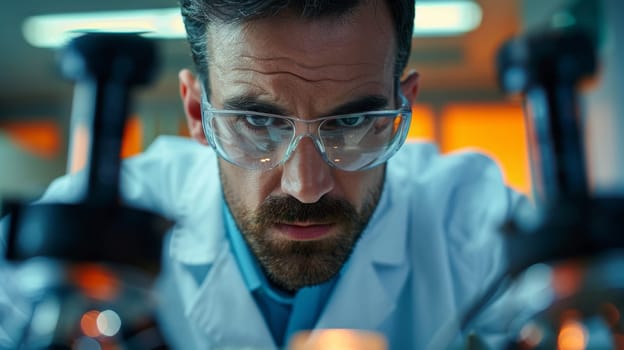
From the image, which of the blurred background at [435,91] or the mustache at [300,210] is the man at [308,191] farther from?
the blurred background at [435,91]

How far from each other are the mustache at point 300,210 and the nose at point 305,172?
0.14 ft

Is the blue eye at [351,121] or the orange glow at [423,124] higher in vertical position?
the orange glow at [423,124]

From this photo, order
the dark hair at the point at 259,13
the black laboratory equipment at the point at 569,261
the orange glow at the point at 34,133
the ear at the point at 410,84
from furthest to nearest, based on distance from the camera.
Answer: the orange glow at the point at 34,133 → the ear at the point at 410,84 → the dark hair at the point at 259,13 → the black laboratory equipment at the point at 569,261

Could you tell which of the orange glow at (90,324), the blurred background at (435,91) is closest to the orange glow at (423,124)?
the blurred background at (435,91)

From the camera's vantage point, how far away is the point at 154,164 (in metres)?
1.37

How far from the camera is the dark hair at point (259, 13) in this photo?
31.0 inches

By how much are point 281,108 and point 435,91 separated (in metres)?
0.84

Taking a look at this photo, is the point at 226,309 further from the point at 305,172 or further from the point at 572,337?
the point at 572,337

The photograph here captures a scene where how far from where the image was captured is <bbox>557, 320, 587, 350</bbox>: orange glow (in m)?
0.51

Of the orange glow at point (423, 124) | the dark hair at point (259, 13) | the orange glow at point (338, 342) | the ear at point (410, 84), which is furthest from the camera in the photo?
the orange glow at point (423, 124)

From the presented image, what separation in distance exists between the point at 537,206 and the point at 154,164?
1.00m

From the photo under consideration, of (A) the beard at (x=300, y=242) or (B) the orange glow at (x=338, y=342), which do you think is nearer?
(B) the orange glow at (x=338, y=342)

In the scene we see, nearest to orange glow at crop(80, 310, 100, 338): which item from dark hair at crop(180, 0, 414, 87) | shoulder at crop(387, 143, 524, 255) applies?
dark hair at crop(180, 0, 414, 87)

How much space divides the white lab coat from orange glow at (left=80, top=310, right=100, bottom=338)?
1.47 feet
